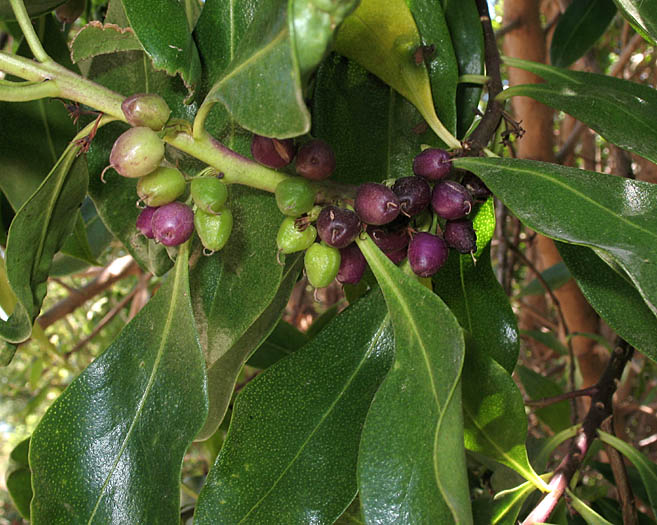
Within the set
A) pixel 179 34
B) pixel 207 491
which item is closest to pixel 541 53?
pixel 179 34

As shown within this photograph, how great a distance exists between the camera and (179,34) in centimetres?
60

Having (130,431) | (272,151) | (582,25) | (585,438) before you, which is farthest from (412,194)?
(582,25)

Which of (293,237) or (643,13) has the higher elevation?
(643,13)

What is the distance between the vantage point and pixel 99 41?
69cm

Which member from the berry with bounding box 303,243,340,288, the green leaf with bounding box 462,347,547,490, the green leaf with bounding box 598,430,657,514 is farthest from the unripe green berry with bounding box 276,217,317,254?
the green leaf with bounding box 598,430,657,514

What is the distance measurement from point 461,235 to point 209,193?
25 centimetres

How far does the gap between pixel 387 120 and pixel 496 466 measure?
0.57 meters

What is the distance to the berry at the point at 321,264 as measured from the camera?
0.60 metres

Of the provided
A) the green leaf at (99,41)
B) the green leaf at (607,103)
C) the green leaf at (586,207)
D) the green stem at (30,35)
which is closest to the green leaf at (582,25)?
the green leaf at (607,103)

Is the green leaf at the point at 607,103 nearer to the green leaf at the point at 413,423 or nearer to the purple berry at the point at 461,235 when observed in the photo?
the purple berry at the point at 461,235

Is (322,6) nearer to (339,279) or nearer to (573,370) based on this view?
(339,279)

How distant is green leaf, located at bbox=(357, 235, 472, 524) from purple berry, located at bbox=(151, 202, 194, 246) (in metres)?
0.22

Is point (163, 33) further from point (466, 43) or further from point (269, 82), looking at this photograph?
point (466, 43)

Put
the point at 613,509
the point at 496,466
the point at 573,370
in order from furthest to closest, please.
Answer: the point at 573,370, the point at 613,509, the point at 496,466
